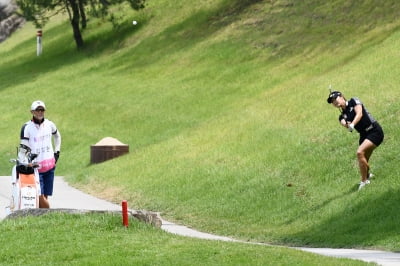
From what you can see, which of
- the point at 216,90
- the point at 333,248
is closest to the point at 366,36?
the point at 216,90

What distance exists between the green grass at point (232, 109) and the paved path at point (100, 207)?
18.0 inches

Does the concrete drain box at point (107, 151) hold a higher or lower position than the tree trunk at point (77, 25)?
higher

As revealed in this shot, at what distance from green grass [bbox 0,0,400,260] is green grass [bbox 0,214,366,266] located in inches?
141

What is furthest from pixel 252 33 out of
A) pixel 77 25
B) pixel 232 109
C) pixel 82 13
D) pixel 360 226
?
pixel 360 226

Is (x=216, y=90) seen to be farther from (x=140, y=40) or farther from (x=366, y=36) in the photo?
(x=140, y=40)

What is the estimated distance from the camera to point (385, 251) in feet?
47.4

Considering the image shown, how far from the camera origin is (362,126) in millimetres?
17984

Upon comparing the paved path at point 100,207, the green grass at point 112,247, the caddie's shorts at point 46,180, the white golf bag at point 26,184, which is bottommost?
the paved path at point 100,207

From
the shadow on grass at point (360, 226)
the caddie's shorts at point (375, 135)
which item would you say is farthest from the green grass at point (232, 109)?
the caddie's shorts at point (375, 135)

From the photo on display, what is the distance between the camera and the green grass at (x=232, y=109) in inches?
727

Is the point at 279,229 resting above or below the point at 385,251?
below

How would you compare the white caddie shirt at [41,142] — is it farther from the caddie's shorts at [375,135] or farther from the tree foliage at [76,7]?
Result: the tree foliage at [76,7]

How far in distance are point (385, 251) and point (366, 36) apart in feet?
61.0

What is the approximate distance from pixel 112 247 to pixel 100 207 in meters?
9.32
